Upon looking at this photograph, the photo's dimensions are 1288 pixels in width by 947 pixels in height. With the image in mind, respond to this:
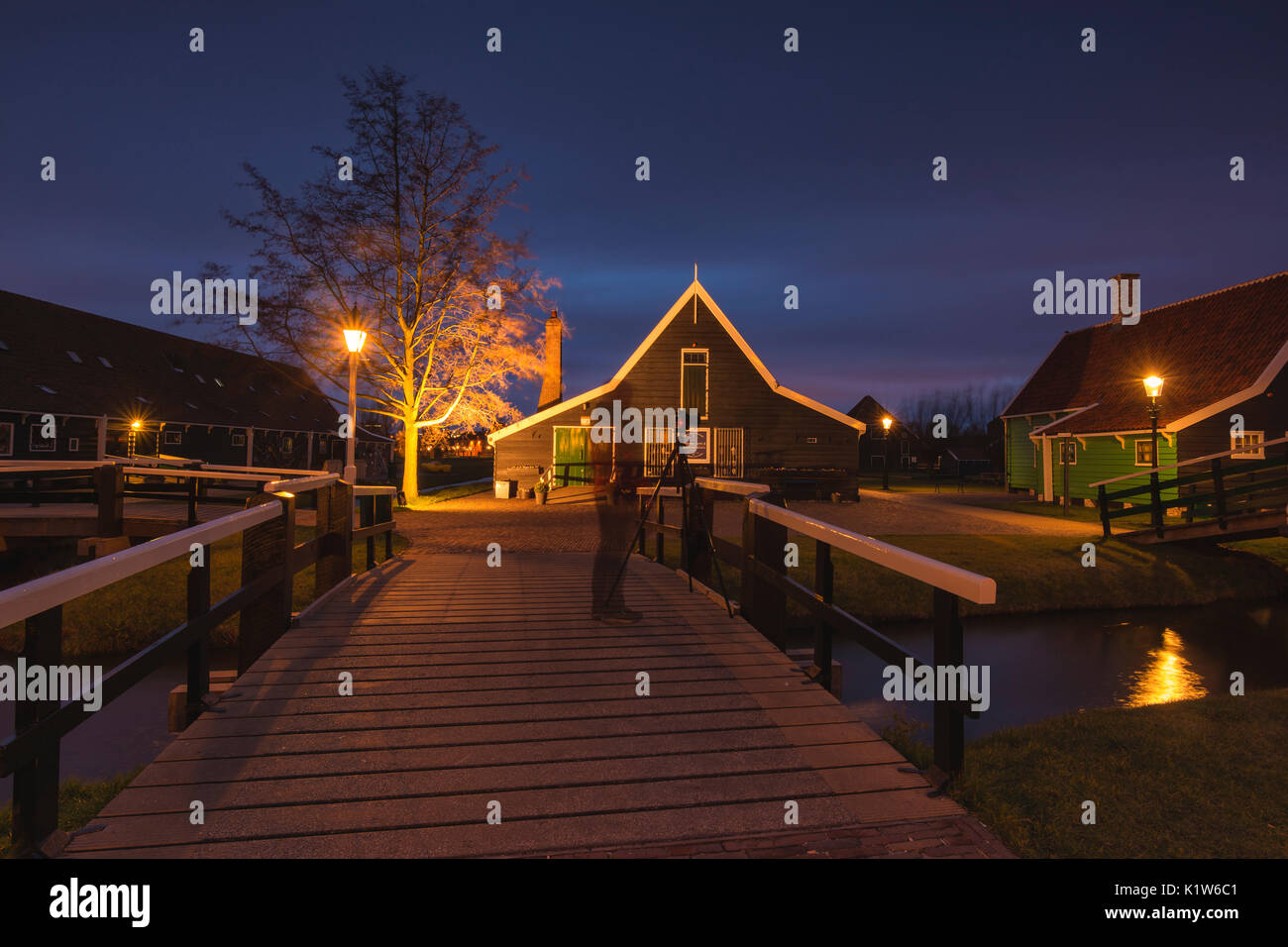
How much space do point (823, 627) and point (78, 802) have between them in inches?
209

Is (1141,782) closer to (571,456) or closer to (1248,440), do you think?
(571,456)

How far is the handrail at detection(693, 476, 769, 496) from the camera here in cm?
604

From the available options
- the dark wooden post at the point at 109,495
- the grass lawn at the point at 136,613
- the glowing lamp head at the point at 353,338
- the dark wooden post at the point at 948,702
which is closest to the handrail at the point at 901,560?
the dark wooden post at the point at 948,702

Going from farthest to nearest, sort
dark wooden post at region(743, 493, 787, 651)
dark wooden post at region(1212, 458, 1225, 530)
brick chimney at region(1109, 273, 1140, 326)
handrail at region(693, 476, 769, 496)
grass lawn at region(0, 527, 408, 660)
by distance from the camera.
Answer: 1. brick chimney at region(1109, 273, 1140, 326)
2. dark wooden post at region(1212, 458, 1225, 530)
3. grass lawn at region(0, 527, 408, 660)
4. handrail at region(693, 476, 769, 496)
5. dark wooden post at region(743, 493, 787, 651)

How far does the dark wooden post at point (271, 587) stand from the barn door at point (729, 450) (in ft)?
61.6

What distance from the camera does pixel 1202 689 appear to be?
320 inches

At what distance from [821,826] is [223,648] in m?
A: 9.84

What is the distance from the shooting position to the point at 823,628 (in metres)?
4.82

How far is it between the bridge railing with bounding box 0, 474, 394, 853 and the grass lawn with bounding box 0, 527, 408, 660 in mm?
3743

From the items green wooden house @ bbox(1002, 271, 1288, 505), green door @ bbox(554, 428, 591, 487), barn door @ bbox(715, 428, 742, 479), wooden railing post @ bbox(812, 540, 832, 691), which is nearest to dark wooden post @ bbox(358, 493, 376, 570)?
wooden railing post @ bbox(812, 540, 832, 691)

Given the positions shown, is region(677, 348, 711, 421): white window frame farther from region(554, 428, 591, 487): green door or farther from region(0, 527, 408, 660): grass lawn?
region(0, 527, 408, 660): grass lawn
